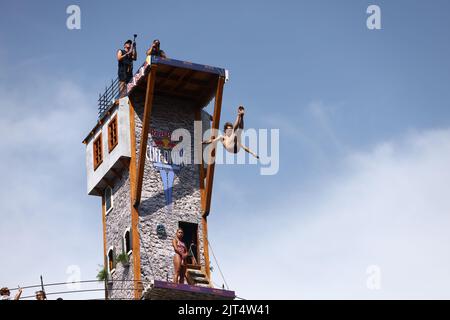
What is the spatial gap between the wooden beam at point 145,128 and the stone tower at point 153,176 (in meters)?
0.05

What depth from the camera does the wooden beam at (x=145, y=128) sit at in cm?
6238

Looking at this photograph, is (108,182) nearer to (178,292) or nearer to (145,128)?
(145,128)

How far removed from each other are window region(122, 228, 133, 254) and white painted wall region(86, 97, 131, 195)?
11.9 feet

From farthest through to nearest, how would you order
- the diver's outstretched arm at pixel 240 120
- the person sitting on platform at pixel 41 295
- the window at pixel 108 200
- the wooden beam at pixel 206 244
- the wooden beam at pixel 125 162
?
the window at pixel 108 200
the wooden beam at pixel 125 162
the wooden beam at pixel 206 244
the diver's outstretched arm at pixel 240 120
the person sitting on platform at pixel 41 295

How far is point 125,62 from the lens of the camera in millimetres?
65938

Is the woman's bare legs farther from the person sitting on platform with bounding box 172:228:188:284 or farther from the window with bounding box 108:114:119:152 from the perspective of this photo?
the window with bounding box 108:114:119:152

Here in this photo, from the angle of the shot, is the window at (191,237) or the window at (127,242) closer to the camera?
the window at (127,242)

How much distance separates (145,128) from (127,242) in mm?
5369

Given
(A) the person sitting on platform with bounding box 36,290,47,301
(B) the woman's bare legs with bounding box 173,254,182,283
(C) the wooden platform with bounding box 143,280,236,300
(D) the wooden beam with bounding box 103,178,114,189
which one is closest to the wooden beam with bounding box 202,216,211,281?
(B) the woman's bare legs with bounding box 173,254,182,283

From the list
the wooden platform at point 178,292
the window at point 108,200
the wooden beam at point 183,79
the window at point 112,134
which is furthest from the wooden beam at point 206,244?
the wooden beam at point 183,79

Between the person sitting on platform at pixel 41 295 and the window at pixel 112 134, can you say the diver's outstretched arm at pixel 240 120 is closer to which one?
the window at pixel 112 134
